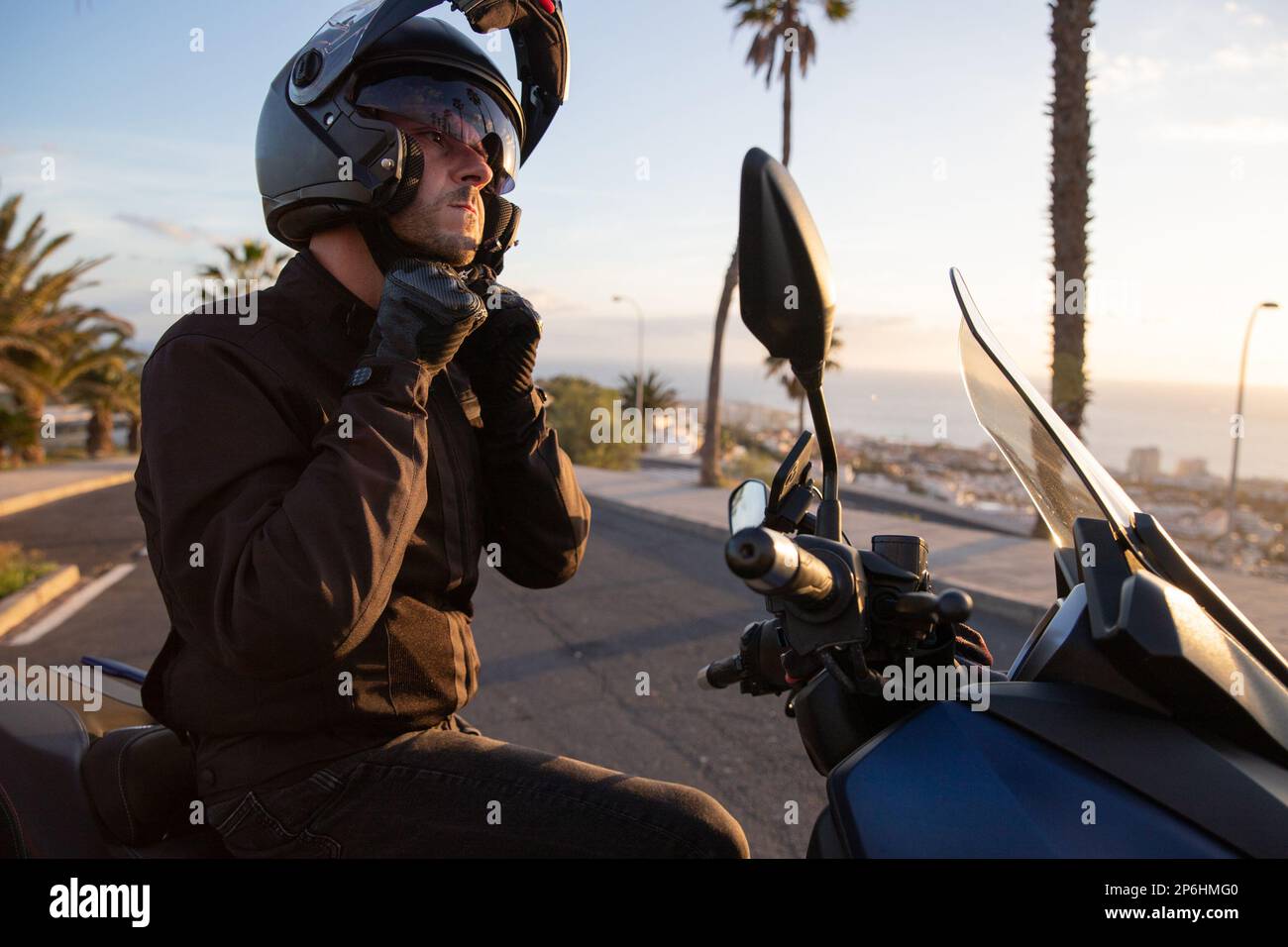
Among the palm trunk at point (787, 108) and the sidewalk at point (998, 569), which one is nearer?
the sidewalk at point (998, 569)

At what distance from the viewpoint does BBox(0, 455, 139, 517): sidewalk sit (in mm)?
Answer: 14266

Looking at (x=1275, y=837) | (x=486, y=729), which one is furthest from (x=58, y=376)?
(x=1275, y=837)

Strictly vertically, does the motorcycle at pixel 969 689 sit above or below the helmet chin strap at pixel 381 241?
below

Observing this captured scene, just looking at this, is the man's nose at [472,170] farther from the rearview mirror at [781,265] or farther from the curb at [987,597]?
the curb at [987,597]

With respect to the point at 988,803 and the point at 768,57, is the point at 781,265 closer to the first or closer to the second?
the point at 988,803

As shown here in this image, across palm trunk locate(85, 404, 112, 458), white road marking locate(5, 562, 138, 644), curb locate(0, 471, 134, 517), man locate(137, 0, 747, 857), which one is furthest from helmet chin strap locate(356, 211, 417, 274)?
palm trunk locate(85, 404, 112, 458)

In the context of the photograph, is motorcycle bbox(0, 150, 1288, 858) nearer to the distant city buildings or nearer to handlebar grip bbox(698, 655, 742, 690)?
handlebar grip bbox(698, 655, 742, 690)

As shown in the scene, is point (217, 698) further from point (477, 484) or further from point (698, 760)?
point (698, 760)

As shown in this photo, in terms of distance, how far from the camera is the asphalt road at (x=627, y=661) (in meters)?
4.09

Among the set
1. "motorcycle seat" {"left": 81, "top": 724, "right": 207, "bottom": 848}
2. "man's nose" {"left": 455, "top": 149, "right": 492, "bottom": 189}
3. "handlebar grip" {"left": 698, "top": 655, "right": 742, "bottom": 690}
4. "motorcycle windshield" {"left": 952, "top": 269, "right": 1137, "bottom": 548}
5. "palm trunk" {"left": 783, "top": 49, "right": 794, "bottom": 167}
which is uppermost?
"palm trunk" {"left": 783, "top": 49, "right": 794, "bottom": 167}

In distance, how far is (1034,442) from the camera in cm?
158

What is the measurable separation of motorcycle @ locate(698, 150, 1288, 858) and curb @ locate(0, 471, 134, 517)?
12.5 meters

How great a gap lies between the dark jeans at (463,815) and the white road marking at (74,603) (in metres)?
6.14

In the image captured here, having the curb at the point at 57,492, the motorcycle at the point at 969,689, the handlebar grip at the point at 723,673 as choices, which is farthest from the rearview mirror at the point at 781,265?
the curb at the point at 57,492
